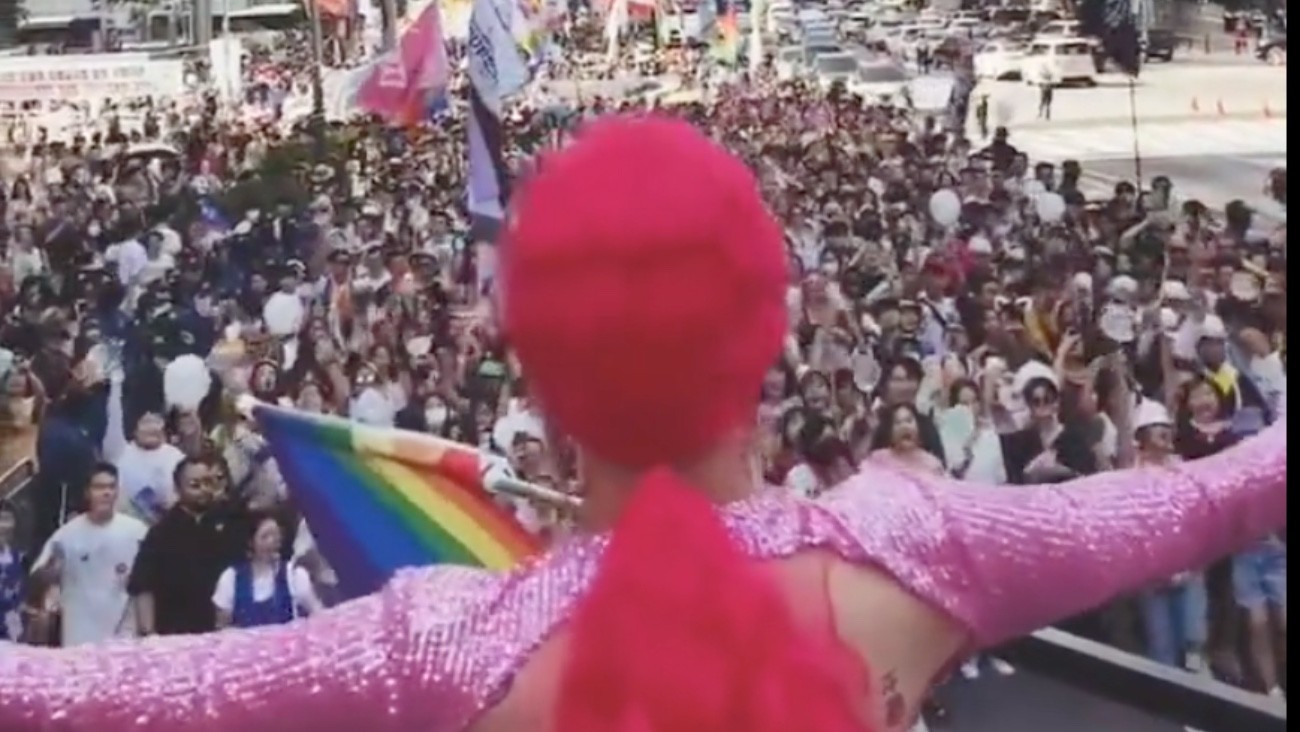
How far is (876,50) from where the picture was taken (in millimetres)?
3611

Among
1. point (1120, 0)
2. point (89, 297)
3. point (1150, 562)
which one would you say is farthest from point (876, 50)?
point (1150, 562)

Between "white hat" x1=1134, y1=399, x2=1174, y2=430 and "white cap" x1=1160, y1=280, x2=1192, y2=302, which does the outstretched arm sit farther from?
"white cap" x1=1160, y1=280, x2=1192, y2=302

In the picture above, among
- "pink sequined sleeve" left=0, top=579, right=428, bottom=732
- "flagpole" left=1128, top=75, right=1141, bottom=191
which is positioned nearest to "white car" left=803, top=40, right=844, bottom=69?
"flagpole" left=1128, top=75, right=1141, bottom=191

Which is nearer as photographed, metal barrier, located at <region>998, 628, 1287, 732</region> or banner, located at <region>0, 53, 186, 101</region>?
metal barrier, located at <region>998, 628, 1287, 732</region>

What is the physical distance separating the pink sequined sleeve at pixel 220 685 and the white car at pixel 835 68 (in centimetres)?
283

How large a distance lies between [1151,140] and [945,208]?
37 centimetres

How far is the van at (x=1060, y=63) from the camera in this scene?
3576mm

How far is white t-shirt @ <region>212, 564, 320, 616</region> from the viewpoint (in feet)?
9.22

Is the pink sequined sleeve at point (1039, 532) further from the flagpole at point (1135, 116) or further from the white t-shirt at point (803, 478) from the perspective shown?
the flagpole at point (1135, 116)

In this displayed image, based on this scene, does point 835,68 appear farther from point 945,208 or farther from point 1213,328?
point 1213,328

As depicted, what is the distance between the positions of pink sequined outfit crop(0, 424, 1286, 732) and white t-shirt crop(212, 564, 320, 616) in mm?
2038

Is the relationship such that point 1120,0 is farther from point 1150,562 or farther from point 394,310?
point 1150,562

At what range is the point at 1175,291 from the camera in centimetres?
343

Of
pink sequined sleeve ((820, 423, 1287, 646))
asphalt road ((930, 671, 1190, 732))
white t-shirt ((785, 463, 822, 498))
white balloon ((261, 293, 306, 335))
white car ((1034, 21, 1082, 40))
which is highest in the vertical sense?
white car ((1034, 21, 1082, 40))
